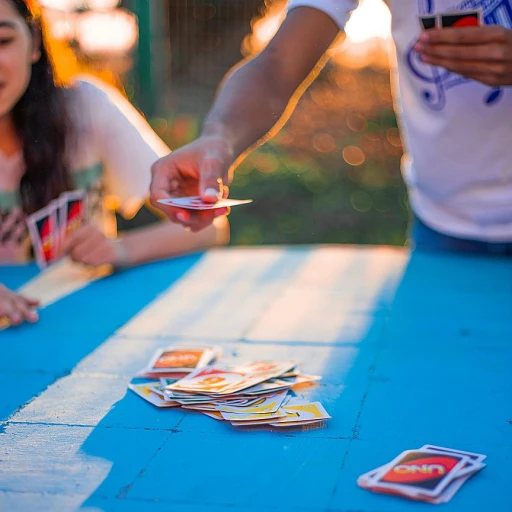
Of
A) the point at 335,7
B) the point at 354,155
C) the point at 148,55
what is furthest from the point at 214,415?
the point at 354,155

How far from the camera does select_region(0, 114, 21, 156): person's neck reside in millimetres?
2298

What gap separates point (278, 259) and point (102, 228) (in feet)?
1.88

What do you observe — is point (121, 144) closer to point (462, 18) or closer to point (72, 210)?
point (72, 210)

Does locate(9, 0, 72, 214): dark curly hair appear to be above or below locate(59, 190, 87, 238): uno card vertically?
above

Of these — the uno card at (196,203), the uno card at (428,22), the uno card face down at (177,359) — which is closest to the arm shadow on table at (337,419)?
the uno card face down at (177,359)

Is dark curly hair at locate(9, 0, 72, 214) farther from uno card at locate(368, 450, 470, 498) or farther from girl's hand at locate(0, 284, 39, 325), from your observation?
uno card at locate(368, 450, 470, 498)

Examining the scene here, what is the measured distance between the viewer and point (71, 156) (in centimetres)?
243

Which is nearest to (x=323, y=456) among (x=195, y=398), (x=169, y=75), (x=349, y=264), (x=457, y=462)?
(x=457, y=462)

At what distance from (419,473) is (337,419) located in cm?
24

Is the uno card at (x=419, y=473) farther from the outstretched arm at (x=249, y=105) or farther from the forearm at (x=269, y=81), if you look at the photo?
the forearm at (x=269, y=81)

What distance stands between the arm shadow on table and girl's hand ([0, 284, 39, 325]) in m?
0.54

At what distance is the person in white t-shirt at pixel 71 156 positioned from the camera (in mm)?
2246

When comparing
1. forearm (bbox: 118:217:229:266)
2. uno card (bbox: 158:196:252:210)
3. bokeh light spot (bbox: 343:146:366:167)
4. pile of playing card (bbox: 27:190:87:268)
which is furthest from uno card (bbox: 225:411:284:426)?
bokeh light spot (bbox: 343:146:366:167)

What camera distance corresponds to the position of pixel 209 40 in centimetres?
590
